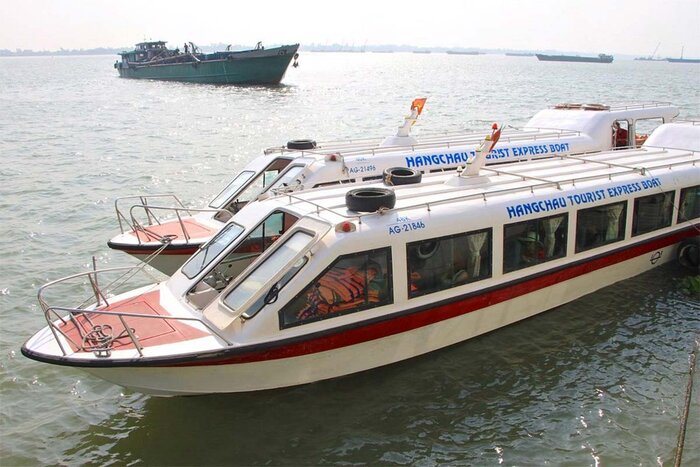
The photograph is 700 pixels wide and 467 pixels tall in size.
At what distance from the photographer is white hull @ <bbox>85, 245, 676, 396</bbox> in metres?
6.80

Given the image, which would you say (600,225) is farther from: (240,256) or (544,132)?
(544,132)

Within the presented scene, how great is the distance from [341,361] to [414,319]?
3.76 feet

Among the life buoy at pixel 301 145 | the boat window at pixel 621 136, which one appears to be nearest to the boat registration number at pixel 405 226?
the life buoy at pixel 301 145

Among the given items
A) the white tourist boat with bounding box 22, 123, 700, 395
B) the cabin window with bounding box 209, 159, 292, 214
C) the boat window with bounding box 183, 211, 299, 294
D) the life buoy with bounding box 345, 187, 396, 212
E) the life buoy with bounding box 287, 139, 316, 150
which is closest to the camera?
the white tourist boat with bounding box 22, 123, 700, 395

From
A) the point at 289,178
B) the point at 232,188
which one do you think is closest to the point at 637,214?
→ the point at 289,178

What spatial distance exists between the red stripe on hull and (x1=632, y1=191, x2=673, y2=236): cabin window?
730mm

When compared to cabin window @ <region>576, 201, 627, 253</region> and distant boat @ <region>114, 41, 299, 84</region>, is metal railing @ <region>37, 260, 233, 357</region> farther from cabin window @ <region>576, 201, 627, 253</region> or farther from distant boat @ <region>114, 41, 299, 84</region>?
distant boat @ <region>114, 41, 299, 84</region>

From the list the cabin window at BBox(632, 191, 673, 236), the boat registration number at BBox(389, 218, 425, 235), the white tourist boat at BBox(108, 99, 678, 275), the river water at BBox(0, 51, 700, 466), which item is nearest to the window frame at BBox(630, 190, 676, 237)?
the cabin window at BBox(632, 191, 673, 236)

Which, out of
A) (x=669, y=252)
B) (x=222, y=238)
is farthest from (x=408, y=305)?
(x=669, y=252)

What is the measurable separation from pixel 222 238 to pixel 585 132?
38.3 feet

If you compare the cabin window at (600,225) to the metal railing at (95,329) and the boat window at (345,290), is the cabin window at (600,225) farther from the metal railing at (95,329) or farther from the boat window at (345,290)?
the metal railing at (95,329)

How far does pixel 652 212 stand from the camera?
1080cm

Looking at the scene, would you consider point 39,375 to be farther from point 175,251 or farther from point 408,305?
point 408,305

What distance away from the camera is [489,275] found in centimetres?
854
